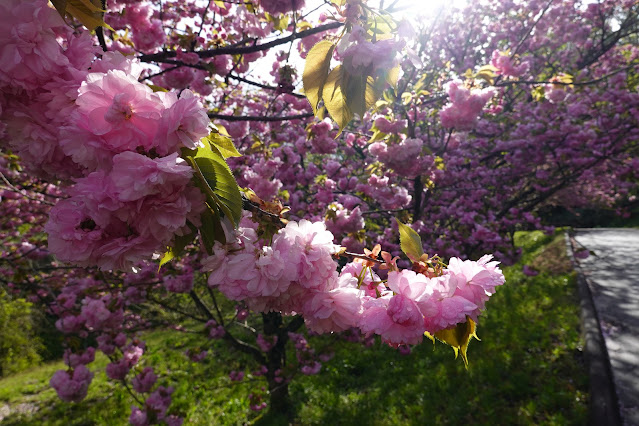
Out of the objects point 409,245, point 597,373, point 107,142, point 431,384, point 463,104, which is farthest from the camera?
point 431,384

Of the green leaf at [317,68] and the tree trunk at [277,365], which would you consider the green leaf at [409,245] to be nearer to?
the green leaf at [317,68]

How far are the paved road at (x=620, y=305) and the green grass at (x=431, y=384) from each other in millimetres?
384

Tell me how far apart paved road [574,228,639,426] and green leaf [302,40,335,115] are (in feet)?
14.4

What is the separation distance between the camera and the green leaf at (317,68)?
1.07m

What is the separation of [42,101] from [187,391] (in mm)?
6960

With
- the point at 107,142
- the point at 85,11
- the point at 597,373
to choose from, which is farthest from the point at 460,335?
the point at 597,373

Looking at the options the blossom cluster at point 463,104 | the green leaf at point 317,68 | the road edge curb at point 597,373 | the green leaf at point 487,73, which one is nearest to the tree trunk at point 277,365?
the blossom cluster at point 463,104

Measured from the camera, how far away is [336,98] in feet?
3.59

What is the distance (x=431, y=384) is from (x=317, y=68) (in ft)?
16.5

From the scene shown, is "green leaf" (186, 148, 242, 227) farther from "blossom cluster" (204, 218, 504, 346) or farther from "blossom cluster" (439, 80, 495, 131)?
"blossom cluster" (439, 80, 495, 131)

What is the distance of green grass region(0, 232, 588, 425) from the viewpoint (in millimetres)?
4246

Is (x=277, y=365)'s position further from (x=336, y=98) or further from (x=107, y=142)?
(x=107, y=142)

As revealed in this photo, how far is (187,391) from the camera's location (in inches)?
254

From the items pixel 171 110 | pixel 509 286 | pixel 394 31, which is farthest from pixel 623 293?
pixel 171 110
